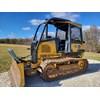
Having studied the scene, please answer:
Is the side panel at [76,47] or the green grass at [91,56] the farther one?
the green grass at [91,56]

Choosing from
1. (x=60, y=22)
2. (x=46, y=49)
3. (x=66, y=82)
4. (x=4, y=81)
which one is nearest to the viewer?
(x=66, y=82)

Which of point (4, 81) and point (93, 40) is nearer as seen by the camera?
point (4, 81)

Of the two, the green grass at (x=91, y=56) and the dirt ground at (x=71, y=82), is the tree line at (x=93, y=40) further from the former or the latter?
the dirt ground at (x=71, y=82)

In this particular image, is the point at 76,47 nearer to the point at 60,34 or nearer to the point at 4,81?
the point at 60,34

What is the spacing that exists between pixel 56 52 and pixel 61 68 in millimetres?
728

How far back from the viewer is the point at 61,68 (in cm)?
673

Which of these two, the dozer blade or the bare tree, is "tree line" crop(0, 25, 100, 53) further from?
the dozer blade

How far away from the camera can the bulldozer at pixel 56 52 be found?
645 centimetres

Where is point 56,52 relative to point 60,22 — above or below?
below

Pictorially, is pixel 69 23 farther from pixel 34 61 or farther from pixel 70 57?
pixel 34 61

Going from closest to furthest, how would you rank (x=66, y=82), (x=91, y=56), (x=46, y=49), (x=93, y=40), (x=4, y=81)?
(x=66, y=82), (x=4, y=81), (x=46, y=49), (x=91, y=56), (x=93, y=40)

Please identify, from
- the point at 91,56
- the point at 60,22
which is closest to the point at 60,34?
the point at 60,22

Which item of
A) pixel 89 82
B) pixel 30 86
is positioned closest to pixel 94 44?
pixel 89 82

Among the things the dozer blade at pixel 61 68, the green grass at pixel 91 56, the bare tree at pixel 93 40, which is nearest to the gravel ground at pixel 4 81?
the dozer blade at pixel 61 68
